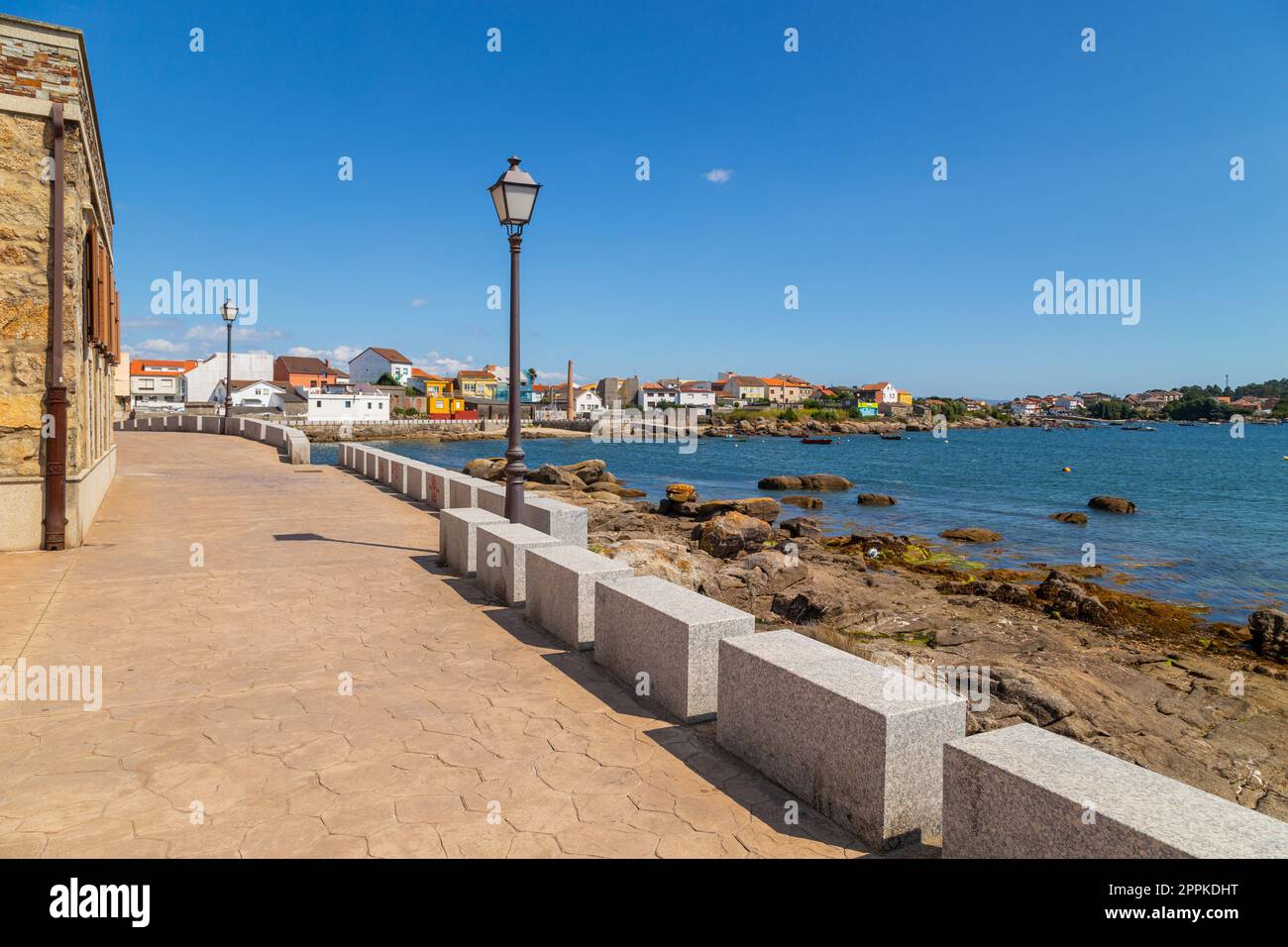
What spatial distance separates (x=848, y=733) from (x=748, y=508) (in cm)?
2447

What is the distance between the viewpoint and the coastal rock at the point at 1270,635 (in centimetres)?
1260

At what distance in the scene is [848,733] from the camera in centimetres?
367

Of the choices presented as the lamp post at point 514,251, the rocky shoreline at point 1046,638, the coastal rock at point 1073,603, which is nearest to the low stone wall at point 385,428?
the rocky shoreline at point 1046,638

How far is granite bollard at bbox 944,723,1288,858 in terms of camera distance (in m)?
2.47

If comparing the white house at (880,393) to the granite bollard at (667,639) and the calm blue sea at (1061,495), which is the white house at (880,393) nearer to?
the calm blue sea at (1061,495)

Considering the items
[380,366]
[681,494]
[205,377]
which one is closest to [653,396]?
[380,366]

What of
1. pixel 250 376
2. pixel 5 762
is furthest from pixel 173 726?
pixel 250 376

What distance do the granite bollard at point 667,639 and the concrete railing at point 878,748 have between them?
1 cm

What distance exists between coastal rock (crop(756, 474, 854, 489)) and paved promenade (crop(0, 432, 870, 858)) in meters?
34.4

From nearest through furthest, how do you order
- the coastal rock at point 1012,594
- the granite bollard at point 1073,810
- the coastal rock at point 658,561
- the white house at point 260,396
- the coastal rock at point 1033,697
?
1. the granite bollard at point 1073,810
2. the coastal rock at point 1033,697
3. the coastal rock at point 658,561
4. the coastal rock at point 1012,594
5. the white house at point 260,396

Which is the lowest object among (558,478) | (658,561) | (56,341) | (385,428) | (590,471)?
(658,561)

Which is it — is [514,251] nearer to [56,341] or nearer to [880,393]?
[56,341]

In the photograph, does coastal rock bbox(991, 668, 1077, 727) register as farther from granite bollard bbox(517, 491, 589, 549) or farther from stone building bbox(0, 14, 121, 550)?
stone building bbox(0, 14, 121, 550)
